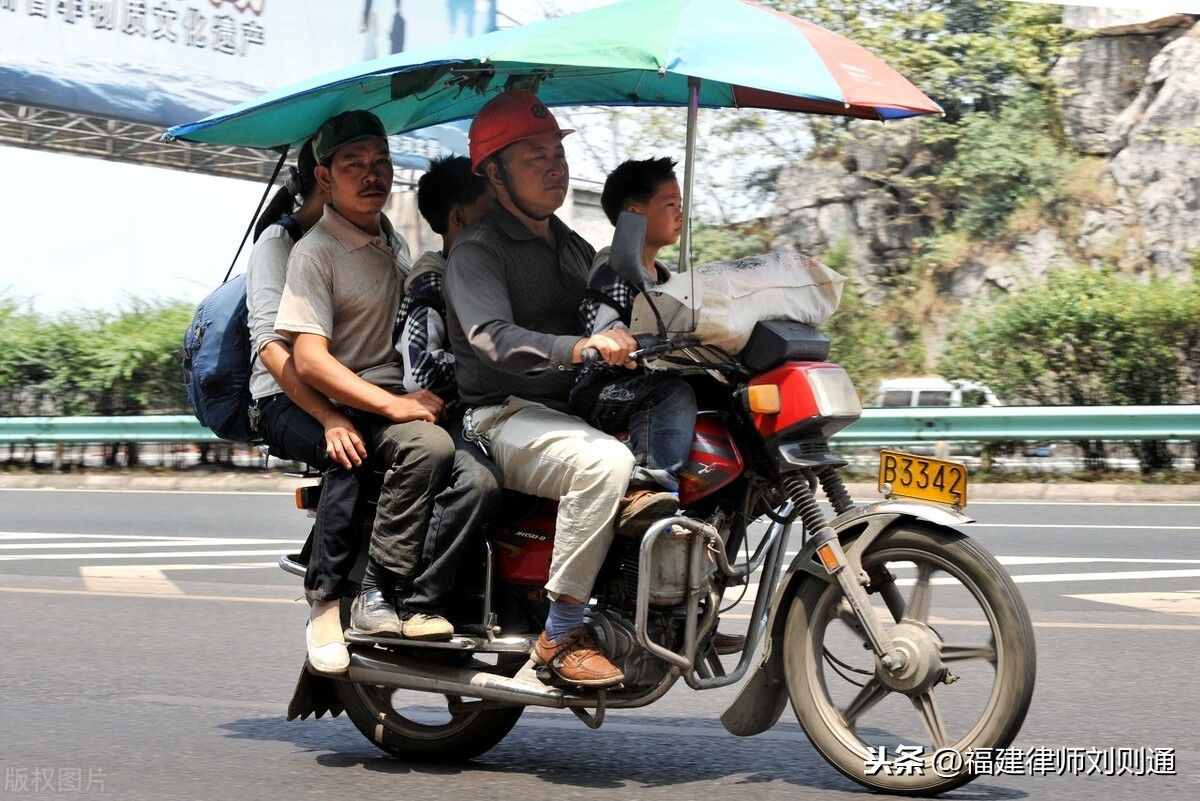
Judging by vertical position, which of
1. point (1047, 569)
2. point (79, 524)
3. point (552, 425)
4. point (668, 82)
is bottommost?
point (79, 524)

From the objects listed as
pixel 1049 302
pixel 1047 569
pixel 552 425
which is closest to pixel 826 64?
pixel 552 425

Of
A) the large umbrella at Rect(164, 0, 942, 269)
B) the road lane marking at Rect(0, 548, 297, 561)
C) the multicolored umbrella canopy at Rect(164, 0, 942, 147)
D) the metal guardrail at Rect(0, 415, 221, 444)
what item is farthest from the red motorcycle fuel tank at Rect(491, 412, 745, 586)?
the metal guardrail at Rect(0, 415, 221, 444)

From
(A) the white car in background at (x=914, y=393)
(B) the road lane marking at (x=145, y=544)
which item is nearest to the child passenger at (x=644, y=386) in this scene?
(B) the road lane marking at (x=145, y=544)

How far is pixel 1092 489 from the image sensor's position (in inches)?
587

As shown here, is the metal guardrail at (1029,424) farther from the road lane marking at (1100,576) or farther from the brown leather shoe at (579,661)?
the brown leather shoe at (579,661)

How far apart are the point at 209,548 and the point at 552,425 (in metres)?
7.35

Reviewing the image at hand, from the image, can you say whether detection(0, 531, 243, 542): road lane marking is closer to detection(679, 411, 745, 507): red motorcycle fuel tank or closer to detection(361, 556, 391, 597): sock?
detection(361, 556, 391, 597): sock

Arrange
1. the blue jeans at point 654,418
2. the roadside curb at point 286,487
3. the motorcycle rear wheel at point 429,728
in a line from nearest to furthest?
the blue jeans at point 654,418, the motorcycle rear wheel at point 429,728, the roadside curb at point 286,487

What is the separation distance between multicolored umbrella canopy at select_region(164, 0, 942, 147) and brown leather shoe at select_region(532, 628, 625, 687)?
158 centimetres

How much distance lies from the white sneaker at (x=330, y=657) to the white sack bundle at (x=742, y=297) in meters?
1.40

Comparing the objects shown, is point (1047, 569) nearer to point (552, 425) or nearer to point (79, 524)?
point (552, 425)

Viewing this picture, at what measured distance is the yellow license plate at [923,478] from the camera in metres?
4.31

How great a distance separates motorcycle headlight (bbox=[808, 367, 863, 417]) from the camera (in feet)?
14.1

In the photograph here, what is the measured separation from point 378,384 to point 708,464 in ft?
3.81
